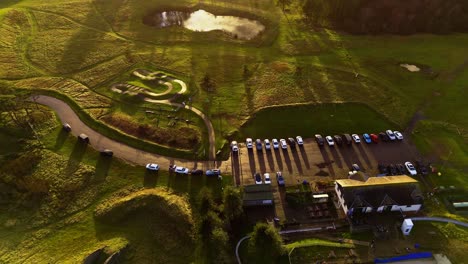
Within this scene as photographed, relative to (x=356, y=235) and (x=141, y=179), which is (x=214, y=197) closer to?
(x=141, y=179)

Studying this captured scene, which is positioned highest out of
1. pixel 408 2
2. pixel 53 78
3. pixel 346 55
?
pixel 408 2

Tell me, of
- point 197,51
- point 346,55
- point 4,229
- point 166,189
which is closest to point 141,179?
point 166,189

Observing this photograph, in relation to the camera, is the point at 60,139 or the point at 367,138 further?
the point at 367,138

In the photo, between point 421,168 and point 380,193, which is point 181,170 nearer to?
point 380,193

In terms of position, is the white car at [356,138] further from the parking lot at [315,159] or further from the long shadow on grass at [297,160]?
the long shadow on grass at [297,160]

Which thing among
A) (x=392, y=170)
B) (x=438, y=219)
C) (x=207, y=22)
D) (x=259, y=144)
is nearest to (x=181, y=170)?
(x=259, y=144)

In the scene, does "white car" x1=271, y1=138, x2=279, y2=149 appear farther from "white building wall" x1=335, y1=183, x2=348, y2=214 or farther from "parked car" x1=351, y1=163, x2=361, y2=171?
"parked car" x1=351, y1=163, x2=361, y2=171
